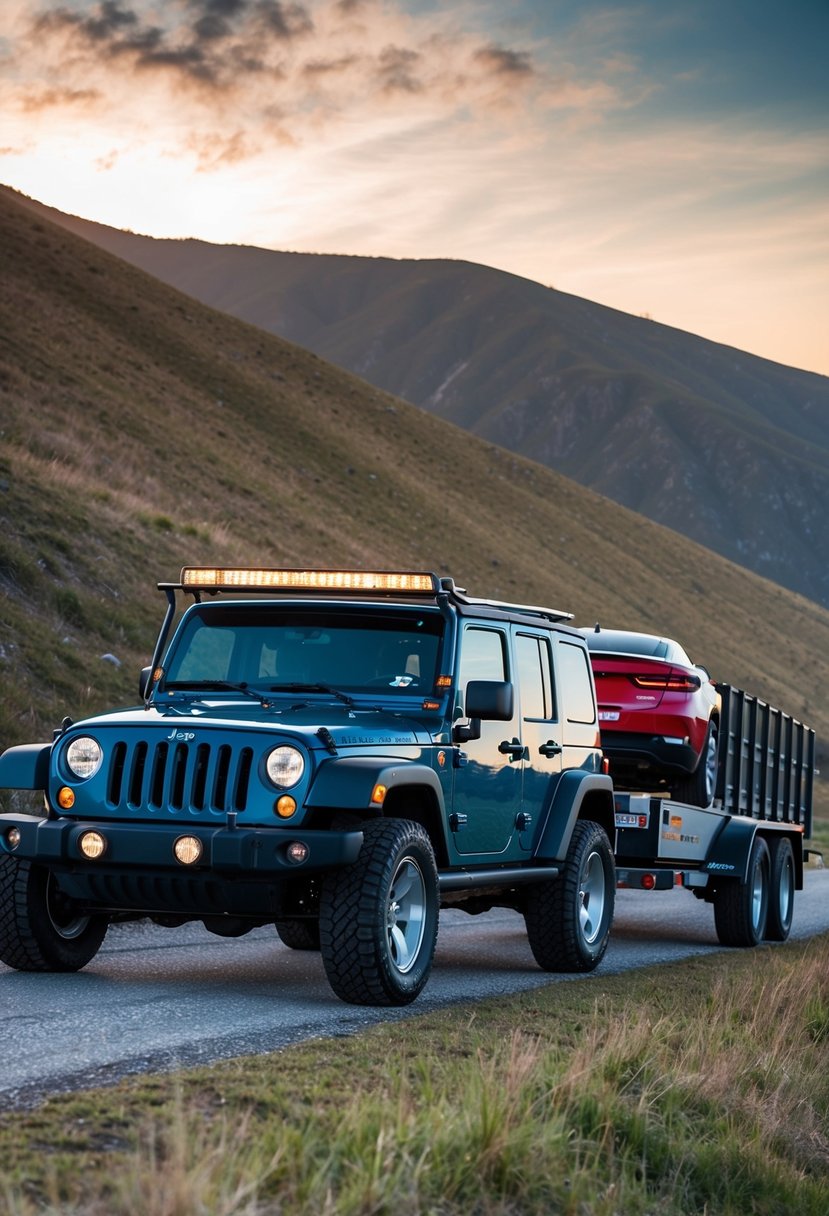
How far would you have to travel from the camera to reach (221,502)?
49656 mm

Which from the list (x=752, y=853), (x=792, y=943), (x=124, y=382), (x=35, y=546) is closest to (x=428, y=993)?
(x=752, y=853)

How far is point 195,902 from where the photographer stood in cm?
838

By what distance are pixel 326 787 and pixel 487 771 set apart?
6.07 ft

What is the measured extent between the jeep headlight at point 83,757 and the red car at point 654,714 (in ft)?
18.4

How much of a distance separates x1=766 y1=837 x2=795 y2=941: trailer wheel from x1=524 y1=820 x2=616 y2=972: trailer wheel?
405 cm

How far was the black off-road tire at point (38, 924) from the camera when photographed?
8852 mm

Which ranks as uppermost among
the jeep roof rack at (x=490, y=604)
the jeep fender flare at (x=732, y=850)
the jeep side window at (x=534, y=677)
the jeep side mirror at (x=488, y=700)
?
the jeep roof rack at (x=490, y=604)

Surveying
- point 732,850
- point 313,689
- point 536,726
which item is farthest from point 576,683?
point 732,850

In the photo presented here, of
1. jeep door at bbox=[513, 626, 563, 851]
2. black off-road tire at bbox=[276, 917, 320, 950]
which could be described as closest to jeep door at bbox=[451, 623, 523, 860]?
jeep door at bbox=[513, 626, 563, 851]

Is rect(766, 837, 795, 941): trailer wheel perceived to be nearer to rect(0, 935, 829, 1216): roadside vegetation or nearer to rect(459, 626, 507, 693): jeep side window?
rect(459, 626, 507, 693): jeep side window

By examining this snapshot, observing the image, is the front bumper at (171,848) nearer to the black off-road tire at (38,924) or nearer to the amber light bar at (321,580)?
the black off-road tire at (38,924)

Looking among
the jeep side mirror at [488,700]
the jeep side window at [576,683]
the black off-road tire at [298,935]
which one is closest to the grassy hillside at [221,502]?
the black off-road tire at [298,935]

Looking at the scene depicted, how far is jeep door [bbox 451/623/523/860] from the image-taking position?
31.3 feet

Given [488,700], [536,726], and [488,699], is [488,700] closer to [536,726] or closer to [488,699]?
[488,699]
